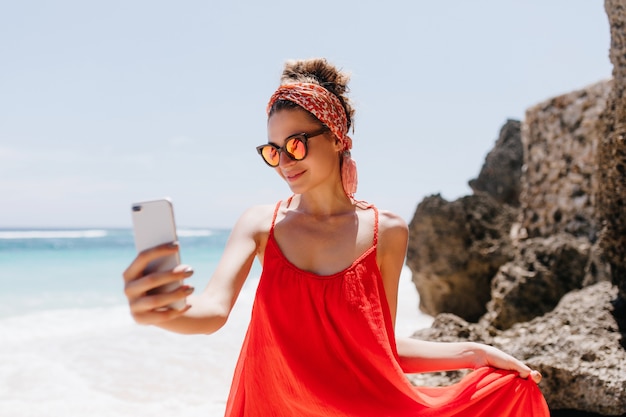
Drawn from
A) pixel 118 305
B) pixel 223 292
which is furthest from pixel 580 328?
pixel 118 305

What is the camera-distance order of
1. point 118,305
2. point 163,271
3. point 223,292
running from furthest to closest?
point 118,305
point 223,292
point 163,271

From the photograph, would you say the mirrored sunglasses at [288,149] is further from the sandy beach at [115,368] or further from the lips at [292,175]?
the sandy beach at [115,368]

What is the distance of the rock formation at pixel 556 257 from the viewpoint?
3.64m

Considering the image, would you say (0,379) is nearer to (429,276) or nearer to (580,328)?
(429,276)

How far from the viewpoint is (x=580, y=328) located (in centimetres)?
389

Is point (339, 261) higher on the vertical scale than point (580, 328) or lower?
higher

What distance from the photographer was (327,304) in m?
2.46

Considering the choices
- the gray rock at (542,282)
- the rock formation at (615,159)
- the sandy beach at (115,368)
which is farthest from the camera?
the sandy beach at (115,368)

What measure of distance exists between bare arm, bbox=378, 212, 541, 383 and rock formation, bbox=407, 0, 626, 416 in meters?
1.08

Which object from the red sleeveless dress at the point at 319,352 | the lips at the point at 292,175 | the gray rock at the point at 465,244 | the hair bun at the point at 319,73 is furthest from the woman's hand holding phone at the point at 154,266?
the gray rock at the point at 465,244

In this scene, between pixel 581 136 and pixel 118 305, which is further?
pixel 118 305

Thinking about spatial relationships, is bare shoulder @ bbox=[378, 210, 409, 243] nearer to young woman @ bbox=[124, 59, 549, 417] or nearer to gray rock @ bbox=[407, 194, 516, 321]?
young woman @ bbox=[124, 59, 549, 417]

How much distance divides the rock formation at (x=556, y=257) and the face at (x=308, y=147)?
201 cm

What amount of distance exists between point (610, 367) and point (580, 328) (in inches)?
15.6
